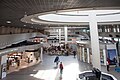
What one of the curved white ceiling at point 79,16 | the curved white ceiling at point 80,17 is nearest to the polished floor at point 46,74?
the curved white ceiling at point 80,17

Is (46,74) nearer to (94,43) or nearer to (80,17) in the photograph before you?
(94,43)

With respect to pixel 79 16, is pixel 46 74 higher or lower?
lower

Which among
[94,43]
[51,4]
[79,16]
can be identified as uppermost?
[79,16]

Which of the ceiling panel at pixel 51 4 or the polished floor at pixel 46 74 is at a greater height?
the ceiling panel at pixel 51 4

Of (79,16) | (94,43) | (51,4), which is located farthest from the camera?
(79,16)

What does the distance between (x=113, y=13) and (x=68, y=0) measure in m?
14.9

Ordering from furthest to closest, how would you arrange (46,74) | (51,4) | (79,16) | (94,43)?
(79,16), (94,43), (46,74), (51,4)

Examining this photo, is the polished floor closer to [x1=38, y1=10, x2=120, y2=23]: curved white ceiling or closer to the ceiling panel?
[x1=38, y1=10, x2=120, y2=23]: curved white ceiling

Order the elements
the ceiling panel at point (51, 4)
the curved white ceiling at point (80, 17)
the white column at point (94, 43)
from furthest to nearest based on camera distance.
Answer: the curved white ceiling at point (80, 17) → the white column at point (94, 43) → the ceiling panel at point (51, 4)

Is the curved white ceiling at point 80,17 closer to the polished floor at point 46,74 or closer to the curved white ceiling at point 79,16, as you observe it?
the curved white ceiling at point 79,16

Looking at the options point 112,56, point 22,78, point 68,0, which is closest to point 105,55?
point 112,56

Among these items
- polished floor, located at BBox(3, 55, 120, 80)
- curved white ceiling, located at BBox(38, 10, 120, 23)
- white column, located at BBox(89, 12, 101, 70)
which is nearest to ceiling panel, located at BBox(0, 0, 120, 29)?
polished floor, located at BBox(3, 55, 120, 80)

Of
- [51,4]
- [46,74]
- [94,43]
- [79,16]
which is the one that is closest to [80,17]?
[79,16]

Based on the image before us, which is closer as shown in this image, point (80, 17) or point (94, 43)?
point (94, 43)
